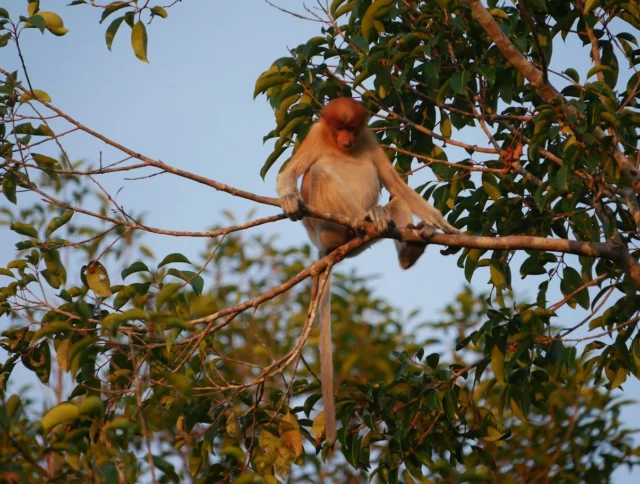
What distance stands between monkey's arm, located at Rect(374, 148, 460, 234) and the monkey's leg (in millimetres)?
42

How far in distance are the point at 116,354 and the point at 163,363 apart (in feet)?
0.90

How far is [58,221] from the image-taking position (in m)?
3.86

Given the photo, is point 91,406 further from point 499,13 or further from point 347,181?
A: point 347,181

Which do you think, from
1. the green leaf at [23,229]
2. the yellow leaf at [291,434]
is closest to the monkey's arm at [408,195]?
the yellow leaf at [291,434]

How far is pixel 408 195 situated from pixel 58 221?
94.2 inches

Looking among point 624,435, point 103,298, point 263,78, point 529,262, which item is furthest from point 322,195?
point 624,435

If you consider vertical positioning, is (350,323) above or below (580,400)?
above

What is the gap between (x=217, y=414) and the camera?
12.9 ft

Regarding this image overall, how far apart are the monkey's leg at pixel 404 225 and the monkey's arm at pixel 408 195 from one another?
0.04 meters

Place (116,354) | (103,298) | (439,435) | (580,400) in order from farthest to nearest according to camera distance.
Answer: (580,400), (439,435), (103,298), (116,354)

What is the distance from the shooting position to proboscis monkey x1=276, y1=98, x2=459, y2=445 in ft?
17.0

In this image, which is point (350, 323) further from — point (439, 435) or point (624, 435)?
point (439, 435)

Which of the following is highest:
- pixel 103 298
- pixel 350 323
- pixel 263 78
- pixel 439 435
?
pixel 350 323

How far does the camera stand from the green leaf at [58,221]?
3.85 metres
